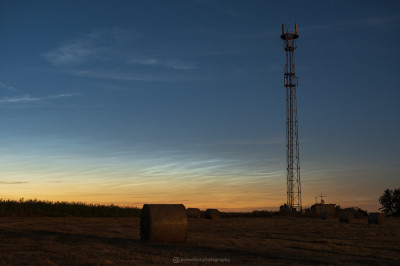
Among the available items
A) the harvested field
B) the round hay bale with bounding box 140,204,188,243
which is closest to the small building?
the harvested field

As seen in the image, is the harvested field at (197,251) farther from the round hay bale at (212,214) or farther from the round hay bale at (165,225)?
the round hay bale at (212,214)

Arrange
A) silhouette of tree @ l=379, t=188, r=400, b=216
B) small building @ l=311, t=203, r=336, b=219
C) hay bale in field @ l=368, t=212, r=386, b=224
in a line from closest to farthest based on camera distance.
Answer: hay bale in field @ l=368, t=212, r=386, b=224 < small building @ l=311, t=203, r=336, b=219 < silhouette of tree @ l=379, t=188, r=400, b=216

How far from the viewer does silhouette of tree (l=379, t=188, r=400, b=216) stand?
2881 inches

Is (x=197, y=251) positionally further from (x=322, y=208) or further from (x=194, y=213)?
(x=322, y=208)

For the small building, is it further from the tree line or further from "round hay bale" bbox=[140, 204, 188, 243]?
"round hay bale" bbox=[140, 204, 188, 243]

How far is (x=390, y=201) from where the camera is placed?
7375cm

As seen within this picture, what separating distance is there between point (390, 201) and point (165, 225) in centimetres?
6434

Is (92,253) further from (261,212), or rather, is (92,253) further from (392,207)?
(392,207)

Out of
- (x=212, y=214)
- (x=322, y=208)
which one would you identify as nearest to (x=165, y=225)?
(x=212, y=214)

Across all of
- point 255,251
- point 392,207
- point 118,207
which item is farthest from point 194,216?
point 392,207

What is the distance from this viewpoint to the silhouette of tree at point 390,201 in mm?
73188

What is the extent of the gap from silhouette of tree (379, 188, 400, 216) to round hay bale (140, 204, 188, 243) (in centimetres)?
6315

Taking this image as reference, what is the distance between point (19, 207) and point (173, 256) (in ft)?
97.0

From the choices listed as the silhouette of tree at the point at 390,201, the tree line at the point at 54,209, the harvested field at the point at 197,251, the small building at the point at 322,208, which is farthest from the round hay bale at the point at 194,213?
the silhouette of tree at the point at 390,201
